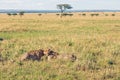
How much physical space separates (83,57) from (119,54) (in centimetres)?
196

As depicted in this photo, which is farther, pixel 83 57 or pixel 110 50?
pixel 110 50

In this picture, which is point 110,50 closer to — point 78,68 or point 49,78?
point 78,68

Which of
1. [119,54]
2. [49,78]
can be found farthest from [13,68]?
[119,54]

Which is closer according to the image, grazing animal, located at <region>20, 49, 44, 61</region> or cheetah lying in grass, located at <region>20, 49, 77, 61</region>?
cheetah lying in grass, located at <region>20, 49, 77, 61</region>

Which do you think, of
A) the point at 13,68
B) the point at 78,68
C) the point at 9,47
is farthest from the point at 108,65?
the point at 9,47

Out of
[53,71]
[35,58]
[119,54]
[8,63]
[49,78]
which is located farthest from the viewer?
[119,54]

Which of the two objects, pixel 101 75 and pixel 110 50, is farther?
pixel 110 50

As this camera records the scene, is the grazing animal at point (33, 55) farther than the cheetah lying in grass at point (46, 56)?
Yes

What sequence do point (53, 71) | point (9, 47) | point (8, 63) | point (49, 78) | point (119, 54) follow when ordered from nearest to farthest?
point (49, 78), point (53, 71), point (8, 63), point (119, 54), point (9, 47)

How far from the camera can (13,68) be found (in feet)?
40.5

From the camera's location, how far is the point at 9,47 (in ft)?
59.1

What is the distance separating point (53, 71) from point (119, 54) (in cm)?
443

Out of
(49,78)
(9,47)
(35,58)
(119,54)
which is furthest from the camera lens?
(9,47)

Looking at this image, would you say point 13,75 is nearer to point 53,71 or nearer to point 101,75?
point 53,71
